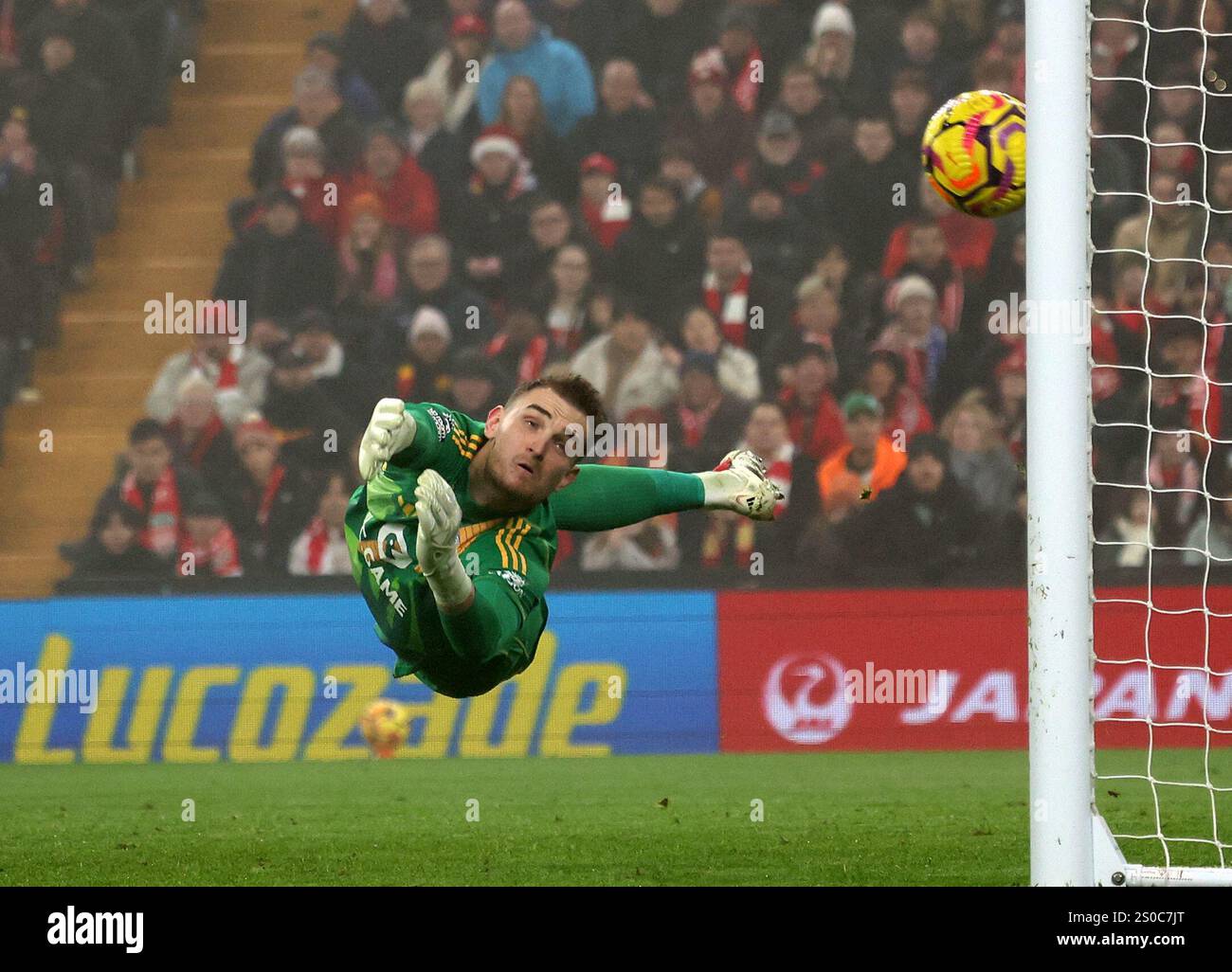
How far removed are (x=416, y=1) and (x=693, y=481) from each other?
619 cm

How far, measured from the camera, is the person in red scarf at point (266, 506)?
9320mm

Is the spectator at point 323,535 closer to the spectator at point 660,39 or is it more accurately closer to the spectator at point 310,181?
the spectator at point 310,181

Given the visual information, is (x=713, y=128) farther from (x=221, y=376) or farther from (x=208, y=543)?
(x=208, y=543)

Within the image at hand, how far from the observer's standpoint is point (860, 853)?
596cm

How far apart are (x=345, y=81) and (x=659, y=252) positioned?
7.88 ft

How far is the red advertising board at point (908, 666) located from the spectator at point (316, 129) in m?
3.71

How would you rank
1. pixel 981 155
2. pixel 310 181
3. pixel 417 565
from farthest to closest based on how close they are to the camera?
pixel 310 181, pixel 981 155, pixel 417 565

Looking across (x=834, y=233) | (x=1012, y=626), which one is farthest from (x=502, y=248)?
(x=1012, y=626)

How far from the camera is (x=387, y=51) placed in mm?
10664

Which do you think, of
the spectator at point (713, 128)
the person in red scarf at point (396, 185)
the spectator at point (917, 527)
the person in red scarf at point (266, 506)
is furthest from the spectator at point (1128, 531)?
the person in red scarf at point (266, 506)

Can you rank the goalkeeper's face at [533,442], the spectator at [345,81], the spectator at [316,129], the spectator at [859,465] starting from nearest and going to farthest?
the goalkeeper's face at [533,442] < the spectator at [859,465] < the spectator at [316,129] < the spectator at [345,81]

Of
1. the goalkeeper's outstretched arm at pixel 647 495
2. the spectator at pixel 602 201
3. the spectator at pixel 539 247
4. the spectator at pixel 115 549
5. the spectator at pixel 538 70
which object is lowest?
→ the goalkeeper's outstretched arm at pixel 647 495

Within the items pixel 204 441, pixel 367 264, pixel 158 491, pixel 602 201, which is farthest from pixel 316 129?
pixel 158 491

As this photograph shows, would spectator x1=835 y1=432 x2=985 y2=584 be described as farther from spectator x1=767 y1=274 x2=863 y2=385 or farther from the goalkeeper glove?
the goalkeeper glove
